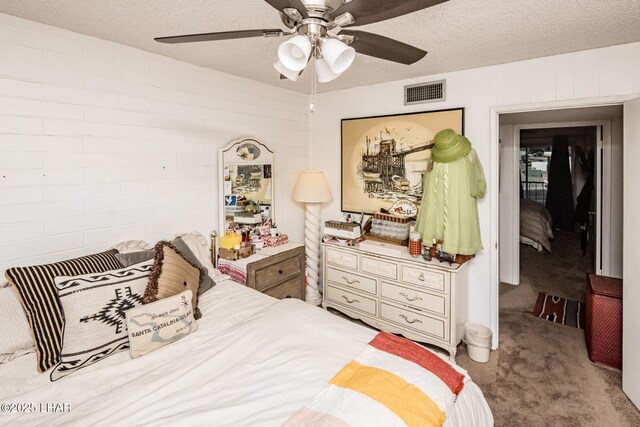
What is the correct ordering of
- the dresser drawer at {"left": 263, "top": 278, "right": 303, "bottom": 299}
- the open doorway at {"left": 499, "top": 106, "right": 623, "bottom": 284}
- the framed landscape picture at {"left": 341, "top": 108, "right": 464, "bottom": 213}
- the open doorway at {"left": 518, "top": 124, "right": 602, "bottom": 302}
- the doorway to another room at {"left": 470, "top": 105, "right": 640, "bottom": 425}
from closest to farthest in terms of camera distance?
the doorway to another room at {"left": 470, "top": 105, "right": 640, "bottom": 425}, the dresser drawer at {"left": 263, "top": 278, "right": 303, "bottom": 299}, the framed landscape picture at {"left": 341, "top": 108, "right": 464, "bottom": 213}, the open doorway at {"left": 499, "top": 106, "right": 623, "bottom": 284}, the open doorway at {"left": 518, "top": 124, "right": 602, "bottom": 302}

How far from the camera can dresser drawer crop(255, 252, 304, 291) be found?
2816mm

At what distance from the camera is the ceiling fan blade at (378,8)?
106 centimetres

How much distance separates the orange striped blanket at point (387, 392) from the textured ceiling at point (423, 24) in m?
1.75

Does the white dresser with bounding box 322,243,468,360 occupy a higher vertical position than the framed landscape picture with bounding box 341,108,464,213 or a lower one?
lower

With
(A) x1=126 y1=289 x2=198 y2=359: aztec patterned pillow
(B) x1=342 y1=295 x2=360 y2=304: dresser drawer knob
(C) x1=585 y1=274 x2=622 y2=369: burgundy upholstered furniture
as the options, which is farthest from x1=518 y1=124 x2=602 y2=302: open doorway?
(A) x1=126 y1=289 x2=198 y2=359: aztec patterned pillow

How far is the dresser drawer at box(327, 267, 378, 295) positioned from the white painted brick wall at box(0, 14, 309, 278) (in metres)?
1.27

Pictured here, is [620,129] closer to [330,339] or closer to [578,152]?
[578,152]

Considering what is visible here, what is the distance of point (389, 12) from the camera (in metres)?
1.14

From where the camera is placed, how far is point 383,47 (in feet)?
4.67

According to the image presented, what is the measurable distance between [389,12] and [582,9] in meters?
1.40

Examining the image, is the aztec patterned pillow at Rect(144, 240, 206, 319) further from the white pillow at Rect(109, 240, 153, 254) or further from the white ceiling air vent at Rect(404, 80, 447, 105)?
the white ceiling air vent at Rect(404, 80, 447, 105)

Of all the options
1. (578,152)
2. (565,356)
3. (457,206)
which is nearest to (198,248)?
(457,206)

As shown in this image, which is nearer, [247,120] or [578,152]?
[247,120]

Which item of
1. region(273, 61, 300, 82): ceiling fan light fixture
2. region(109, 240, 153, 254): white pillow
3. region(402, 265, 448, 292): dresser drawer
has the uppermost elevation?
region(273, 61, 300, 82): ceiling fan light fixture
